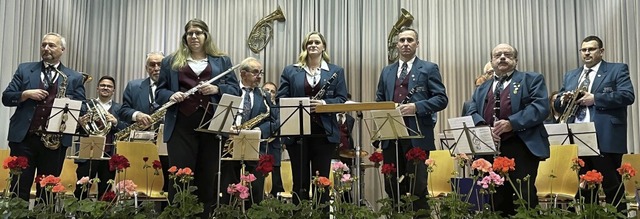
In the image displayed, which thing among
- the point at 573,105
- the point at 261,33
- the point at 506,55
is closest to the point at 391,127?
the point at 506,55

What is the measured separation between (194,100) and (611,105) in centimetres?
331

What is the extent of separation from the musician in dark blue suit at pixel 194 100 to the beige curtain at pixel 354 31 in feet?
14.9

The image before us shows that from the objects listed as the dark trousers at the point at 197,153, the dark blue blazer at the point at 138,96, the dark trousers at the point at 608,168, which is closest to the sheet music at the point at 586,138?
the dark trousers at the point at 608,168

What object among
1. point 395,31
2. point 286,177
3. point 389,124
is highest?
point 395,31

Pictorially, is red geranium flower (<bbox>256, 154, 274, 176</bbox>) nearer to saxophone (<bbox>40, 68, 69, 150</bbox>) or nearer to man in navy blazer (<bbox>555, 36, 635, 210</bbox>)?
saxophone (<bbox>40, 68, 69, 150</bbox>)

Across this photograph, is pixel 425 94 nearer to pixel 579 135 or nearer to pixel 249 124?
pixel 579 135

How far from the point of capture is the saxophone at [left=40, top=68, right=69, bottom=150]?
4801mm

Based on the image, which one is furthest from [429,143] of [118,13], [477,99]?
[118,13]

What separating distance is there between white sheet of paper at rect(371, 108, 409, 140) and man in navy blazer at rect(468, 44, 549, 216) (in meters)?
0.53

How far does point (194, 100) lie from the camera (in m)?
4.29

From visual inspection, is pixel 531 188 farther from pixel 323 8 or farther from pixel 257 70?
pixel 323 8

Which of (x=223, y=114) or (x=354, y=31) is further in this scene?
(x=354, y=31)

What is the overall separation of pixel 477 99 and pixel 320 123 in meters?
1.19

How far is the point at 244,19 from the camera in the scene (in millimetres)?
9375
